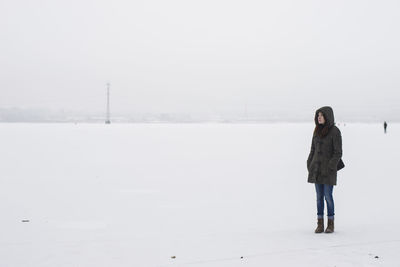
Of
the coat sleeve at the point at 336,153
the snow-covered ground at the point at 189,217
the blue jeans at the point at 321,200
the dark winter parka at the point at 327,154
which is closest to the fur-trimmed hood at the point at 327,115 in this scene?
the dark winter parka at the point at 327,154

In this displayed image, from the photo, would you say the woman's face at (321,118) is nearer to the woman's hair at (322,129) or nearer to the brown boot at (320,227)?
the woman's hair at (322,129)

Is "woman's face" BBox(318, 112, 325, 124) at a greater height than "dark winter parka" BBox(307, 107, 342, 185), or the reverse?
"woman's face" BBox(318, 112, 325, 124)

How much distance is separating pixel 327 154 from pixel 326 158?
0.06 m

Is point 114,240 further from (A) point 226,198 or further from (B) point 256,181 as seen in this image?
(B) point 256,181

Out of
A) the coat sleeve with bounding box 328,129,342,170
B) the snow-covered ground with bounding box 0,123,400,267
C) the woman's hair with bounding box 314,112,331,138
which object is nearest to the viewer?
the snow-covered ground with bounding box 0,123,400,267

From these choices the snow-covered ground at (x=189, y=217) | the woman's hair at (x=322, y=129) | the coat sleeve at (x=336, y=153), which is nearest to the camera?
the snow-covered ground at (x=189, y=217)

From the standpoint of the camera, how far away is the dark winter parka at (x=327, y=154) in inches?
244

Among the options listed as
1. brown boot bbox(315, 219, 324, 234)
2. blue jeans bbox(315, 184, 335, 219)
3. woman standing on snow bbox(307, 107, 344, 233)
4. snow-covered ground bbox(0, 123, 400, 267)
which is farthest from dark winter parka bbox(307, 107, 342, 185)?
snow-covered ground bbox(0, 123, 400, 267)

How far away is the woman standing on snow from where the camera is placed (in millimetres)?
6211

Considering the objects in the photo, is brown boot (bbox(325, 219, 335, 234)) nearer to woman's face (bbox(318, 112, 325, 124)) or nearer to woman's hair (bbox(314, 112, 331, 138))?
woman's hair (bbox(314, 112, 331, 138))

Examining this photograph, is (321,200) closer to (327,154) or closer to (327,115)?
(327,154)

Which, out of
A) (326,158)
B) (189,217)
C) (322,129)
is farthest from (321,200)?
(189,217)

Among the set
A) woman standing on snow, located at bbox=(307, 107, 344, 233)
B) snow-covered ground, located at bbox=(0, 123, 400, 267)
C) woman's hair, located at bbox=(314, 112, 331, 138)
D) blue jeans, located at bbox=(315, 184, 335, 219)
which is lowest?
snow-covered ground, located at bbox=(0, 123, 400, 267)

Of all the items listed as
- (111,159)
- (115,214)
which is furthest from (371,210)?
(111,159)
